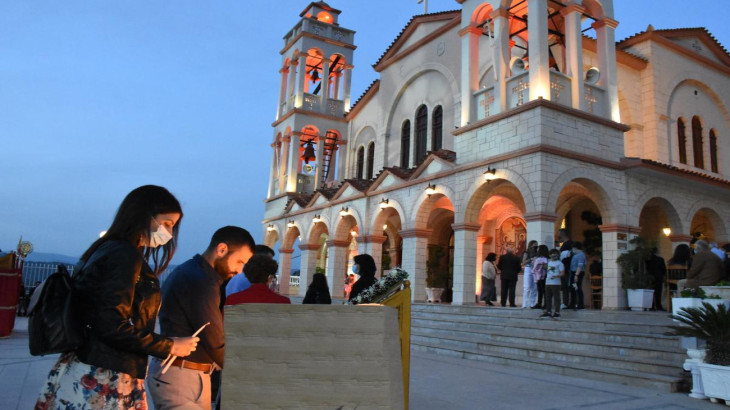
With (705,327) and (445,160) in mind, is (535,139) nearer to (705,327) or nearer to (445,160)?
(445,160)

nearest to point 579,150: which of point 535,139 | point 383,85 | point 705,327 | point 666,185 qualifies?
point 535,139

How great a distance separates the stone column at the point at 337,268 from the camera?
20844 mm

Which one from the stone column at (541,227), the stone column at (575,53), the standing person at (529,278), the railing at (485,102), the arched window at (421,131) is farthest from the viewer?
the arched window at (421,131)

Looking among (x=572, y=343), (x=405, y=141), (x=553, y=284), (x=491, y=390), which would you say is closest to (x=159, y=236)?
(x=491, y=390)

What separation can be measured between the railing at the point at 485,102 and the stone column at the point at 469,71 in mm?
204

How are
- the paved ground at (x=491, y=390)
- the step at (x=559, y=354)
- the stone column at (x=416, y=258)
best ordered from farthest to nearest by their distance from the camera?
the stone column at (x=416, y=258), the step at (x=559, y=354), the paved ground at (x=491, y=390)

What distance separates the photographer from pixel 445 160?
1600cm

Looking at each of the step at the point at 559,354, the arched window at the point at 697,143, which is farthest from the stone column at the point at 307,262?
the arched window at the point at 697,143

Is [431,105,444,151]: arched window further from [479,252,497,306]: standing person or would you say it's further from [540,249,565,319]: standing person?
[540,249,565,319]: standing person

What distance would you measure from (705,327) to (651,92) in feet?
44.7

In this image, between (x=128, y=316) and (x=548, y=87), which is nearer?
(x=128, y=316)

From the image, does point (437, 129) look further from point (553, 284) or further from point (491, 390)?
point (491, 390)

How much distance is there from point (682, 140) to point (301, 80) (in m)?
16.1

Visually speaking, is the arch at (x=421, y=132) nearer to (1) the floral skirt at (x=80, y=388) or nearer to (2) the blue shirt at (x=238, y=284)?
(2) the blue shirt at (x=238, y=284)
